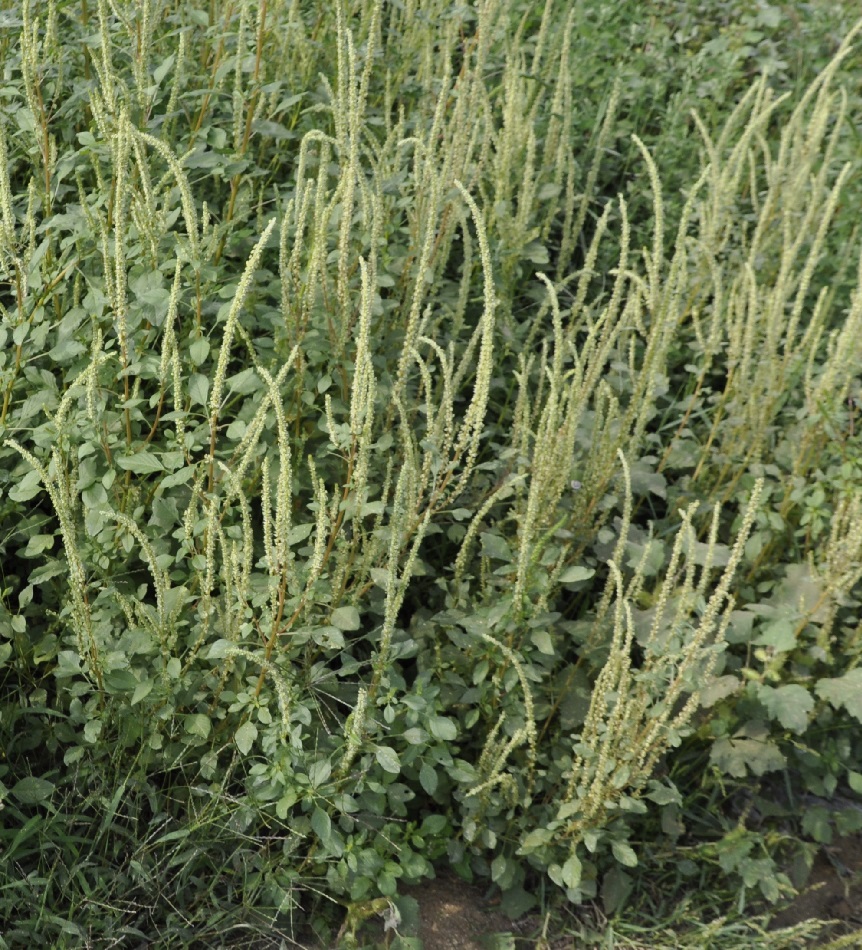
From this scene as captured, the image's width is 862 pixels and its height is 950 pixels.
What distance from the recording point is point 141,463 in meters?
2.36

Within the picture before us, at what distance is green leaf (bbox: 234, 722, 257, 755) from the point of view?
2269 mm

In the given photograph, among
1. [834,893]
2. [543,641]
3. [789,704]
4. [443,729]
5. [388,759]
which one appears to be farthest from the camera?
[834,893]

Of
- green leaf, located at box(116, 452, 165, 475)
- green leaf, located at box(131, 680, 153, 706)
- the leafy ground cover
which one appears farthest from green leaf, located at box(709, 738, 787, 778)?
green leaf, located at box(116, 452, 165, 475)

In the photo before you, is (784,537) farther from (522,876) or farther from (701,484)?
(522,876)

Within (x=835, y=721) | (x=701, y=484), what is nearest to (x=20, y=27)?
(x=701, y=484)

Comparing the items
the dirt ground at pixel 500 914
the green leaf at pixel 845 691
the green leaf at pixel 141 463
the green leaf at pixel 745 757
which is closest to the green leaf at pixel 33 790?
the dirt ground at pixel 500 914

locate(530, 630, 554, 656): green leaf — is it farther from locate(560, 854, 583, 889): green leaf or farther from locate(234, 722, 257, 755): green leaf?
locate(234, 722, 257, 755): green leaf

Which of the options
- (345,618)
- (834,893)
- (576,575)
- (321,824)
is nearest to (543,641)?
(576,575)

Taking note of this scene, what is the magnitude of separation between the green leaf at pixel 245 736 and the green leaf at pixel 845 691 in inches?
58.0

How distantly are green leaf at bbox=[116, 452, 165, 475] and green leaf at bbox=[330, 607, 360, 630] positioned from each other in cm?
51

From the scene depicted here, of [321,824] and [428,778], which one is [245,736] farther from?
[428,778]

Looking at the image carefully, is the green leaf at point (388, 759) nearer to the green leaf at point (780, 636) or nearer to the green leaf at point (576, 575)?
the green leaf at point (576, 575)

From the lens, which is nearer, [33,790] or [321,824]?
[321,824]

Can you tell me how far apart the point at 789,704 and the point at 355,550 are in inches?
46.9
